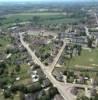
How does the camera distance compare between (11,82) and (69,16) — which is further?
(69,16)

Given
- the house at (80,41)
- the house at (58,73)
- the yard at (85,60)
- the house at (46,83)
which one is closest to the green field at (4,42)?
the house at (80,41)

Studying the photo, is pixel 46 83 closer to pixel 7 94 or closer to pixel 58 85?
pixel 58 85

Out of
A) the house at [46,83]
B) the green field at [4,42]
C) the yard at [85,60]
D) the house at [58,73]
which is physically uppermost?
the house at [46,83]

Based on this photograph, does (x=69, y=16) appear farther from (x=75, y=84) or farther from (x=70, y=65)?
(x=75, y=84)

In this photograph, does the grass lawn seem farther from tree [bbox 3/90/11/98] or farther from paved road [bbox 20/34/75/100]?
tree [bbox 3/90/11/98]

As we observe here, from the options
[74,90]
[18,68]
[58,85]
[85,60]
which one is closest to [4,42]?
[18,68]

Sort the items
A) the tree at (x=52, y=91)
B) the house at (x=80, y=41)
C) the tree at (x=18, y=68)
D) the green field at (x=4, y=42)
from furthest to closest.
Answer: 1. the house at (x=80, y=41)
2. the green field at (x=4, y=42)
3. the tree at (x=18, y=68)
4. the tree at (x=52, y=91)

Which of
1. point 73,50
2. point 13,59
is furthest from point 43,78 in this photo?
point 73,50

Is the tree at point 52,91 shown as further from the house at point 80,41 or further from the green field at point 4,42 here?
the house at point 80,41
